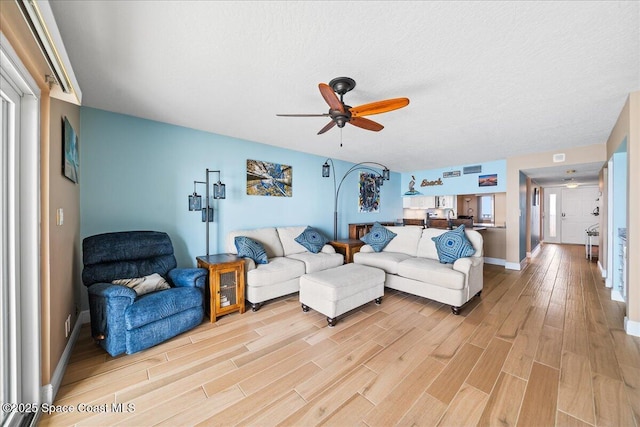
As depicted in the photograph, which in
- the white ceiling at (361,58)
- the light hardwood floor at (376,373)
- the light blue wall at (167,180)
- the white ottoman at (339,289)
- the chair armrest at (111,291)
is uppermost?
the white ceiling at (361,58)

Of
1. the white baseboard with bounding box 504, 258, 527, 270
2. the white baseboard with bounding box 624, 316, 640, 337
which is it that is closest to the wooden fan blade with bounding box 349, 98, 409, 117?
the white baseboard with bounding box 624, 316, 640, 337

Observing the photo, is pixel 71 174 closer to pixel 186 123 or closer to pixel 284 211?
pixel 186 123

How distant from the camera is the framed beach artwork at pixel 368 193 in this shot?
18.7 ft

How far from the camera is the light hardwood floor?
1.42 m

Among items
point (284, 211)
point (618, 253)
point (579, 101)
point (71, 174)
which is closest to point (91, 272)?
point (71, 174)

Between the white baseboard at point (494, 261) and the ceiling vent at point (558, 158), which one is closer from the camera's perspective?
the ceiling vent at point (558, 158)

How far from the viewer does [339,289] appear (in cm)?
248

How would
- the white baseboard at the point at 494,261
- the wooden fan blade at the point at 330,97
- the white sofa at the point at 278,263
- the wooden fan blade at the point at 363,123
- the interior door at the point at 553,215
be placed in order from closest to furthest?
the wooden fan blade at the point at 330,97 < the wooden fan blade at the point at 363,123 < the white sofa at the point at 278,263 < the white baseboard at the point at 494,261 < the interior door at the point at 553,215

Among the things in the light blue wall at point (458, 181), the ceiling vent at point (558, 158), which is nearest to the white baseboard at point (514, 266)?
the light blue wall at point (458, 181)

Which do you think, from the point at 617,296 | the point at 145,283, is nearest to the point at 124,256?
the point at 145,283

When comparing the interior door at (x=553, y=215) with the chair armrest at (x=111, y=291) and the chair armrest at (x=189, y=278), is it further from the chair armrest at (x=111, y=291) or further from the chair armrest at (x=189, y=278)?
the chair armrest at (x=111, y=291)

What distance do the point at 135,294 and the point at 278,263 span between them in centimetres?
156

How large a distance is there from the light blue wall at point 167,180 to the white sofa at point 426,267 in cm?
181

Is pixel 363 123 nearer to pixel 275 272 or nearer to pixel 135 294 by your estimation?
pixel 275 272
